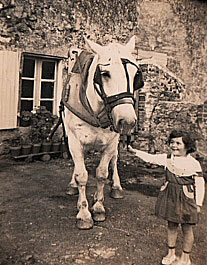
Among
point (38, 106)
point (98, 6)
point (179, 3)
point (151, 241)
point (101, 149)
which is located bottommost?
point (151, 241)

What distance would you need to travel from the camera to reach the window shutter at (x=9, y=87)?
20.3 feet

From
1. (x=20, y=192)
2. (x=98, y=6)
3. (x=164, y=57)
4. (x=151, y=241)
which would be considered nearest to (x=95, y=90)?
(x=151, y=241)

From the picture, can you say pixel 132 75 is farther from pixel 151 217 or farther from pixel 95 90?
pixel 151 217

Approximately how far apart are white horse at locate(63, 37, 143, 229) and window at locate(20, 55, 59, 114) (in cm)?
323

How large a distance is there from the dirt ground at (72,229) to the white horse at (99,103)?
279mm

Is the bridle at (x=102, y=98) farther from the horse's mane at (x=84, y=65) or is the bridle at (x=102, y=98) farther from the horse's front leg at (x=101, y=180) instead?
the horse's front leg at (x=101, y=180)

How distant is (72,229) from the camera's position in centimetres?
317

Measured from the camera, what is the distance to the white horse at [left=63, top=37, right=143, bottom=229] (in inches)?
101

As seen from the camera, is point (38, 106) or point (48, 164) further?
point (38, 106)

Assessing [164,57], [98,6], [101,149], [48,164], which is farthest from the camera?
[164,57]

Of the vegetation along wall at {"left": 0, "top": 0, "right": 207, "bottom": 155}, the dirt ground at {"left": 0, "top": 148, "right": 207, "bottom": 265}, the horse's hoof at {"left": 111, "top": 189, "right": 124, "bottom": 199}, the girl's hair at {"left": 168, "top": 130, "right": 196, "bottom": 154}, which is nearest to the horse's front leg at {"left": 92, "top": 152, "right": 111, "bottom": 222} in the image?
the dirt ground at {"left": 0, "top": 148, "right": 207, "bottom": 265}

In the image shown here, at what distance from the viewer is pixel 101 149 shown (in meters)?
3.42

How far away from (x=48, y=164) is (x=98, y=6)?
420 centimetres

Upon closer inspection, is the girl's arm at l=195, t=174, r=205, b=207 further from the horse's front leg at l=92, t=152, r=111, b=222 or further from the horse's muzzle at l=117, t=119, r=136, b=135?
the horse's front leg at l=92, t=152, r=111, b=222
